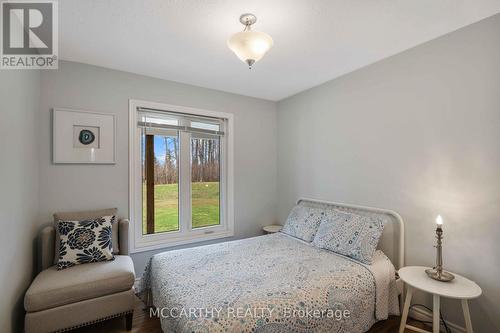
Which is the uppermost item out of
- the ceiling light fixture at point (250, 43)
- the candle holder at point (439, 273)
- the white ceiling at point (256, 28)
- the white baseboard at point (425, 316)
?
the white ceiling at point (256, 28)

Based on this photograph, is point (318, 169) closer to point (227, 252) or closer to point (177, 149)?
point (227, 252)

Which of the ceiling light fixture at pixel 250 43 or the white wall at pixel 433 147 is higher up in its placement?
the ceiling light fixture at pixel 250 43

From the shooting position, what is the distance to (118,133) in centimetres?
A: 266

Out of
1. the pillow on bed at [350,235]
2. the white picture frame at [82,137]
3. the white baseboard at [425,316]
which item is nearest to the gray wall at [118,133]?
the white picture frame at [82,137]

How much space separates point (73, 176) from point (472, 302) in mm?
3726

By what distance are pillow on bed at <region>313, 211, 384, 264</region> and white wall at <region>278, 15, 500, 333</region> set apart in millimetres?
323

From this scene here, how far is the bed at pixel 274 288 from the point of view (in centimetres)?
141

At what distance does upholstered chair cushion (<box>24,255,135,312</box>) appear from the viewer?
1.70 metres

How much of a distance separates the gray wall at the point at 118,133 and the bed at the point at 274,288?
1.03 meters

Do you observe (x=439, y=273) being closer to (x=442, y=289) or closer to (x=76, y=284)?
(x=442, y=289)

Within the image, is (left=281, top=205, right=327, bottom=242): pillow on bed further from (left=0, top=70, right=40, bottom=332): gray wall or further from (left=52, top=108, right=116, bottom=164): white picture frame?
(left=0, top=70, right=40, bottom=332): gray wall

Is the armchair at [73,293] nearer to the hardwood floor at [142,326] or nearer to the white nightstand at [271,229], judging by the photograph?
the hardwood floor at [142,326]

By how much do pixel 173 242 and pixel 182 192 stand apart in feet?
2.10

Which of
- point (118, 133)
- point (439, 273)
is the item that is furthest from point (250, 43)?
point (439, 273)
